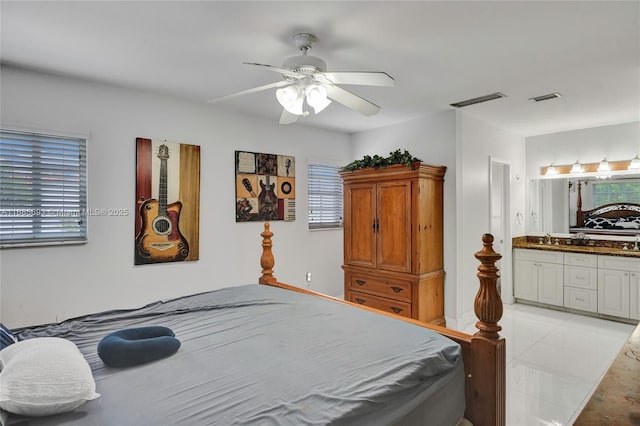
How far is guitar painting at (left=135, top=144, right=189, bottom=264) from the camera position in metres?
3.36

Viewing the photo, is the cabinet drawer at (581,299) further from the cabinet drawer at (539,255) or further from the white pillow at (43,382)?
→ the white pillow at (43,382)

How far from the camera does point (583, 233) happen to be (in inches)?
191

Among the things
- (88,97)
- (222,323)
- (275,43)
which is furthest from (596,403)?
(88,97)

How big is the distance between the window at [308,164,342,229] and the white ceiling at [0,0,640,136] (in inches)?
63.0

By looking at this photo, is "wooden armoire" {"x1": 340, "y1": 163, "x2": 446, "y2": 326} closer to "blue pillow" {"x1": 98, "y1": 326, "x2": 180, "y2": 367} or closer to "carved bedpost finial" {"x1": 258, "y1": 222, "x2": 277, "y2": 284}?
"carved bedpost finial" {"x1": 258, "y1": 222, "x2": 277, "y2": 284}

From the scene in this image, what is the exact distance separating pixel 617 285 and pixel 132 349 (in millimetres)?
5084

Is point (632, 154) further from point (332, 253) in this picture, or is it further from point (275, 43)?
point (275, 43)

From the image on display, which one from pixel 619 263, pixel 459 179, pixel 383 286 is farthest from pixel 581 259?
pixel 383 286

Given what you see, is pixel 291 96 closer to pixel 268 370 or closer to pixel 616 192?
pixel 268 370

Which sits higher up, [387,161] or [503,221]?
[387,161]

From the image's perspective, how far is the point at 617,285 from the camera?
4133 mm

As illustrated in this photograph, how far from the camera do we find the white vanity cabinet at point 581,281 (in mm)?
4316

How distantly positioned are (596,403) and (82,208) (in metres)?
3.57

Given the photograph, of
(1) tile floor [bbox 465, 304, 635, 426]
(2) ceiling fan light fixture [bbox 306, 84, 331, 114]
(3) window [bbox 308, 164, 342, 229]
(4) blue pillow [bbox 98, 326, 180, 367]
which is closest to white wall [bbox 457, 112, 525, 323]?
(1) tile floor [bbox 465, 304, 635, 426]
